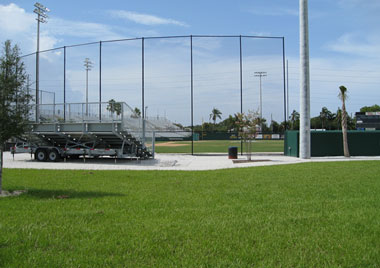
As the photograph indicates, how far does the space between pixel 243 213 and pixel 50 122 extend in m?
16.6

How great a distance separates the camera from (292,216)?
5684 mm

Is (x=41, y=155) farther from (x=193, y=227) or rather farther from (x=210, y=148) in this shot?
(x=210, y=148)

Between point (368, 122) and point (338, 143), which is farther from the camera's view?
point (368, 122)

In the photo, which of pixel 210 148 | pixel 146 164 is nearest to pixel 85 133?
pixel 146 164

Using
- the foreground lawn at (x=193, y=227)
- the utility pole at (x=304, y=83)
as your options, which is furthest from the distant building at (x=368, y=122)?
the foreground lawn at (x=193, y=227)

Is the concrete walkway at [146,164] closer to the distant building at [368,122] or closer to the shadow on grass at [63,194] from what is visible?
the shadow on grass at [63,194]

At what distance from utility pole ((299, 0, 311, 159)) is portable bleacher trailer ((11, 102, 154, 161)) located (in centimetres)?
1015

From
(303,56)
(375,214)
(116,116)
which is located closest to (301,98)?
(303,56)

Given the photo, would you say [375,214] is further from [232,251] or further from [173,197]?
[173,197]

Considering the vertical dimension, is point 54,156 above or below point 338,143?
below

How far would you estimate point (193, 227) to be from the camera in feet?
16.5

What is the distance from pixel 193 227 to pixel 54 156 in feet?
55.6

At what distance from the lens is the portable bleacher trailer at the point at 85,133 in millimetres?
18312

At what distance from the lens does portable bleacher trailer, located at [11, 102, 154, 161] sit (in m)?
18.3
